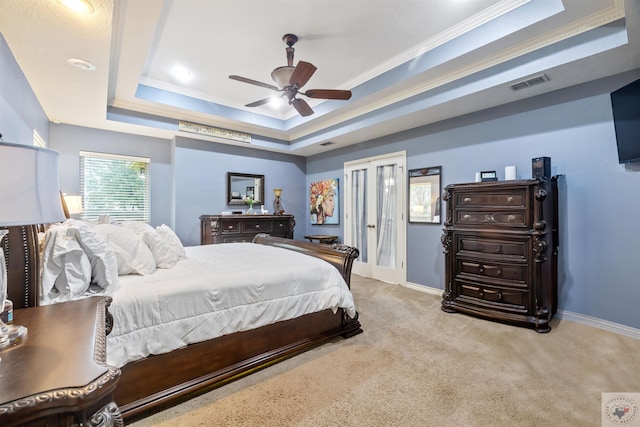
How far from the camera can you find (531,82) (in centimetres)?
286

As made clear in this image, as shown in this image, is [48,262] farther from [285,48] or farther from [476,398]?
[285,48]

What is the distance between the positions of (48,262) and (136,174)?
3.81 meters

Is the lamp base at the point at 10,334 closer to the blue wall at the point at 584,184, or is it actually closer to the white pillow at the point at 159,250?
the white pillow at the point at 159,250

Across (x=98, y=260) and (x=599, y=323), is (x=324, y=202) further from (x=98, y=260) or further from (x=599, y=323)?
(x=98, y=260)

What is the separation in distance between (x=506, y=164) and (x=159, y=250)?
12.6 ft

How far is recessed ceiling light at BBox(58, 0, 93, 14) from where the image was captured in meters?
1.80

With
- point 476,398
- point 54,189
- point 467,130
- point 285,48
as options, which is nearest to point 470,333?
point 476,398

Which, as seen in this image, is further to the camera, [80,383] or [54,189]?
[54,189]

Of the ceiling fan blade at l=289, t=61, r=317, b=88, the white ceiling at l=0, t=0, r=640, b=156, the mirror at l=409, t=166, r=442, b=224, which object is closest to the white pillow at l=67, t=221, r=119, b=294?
the white ceiling at l=0, t=0, r=640, b=156

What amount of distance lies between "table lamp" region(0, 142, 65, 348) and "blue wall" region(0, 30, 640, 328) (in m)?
1.98

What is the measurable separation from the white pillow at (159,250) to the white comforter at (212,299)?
0.07 meters

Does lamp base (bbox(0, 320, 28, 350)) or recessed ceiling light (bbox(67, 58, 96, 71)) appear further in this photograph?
recessed ceiling light (bbox(67, 58, 96, 71))

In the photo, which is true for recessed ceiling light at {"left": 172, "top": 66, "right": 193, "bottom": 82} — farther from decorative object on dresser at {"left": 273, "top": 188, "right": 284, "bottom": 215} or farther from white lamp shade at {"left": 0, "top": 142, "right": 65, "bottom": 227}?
white lamp shade at {"left": 0, "top": 142, "right": 65, "bottom": 227}

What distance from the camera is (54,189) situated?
37.7 inches
